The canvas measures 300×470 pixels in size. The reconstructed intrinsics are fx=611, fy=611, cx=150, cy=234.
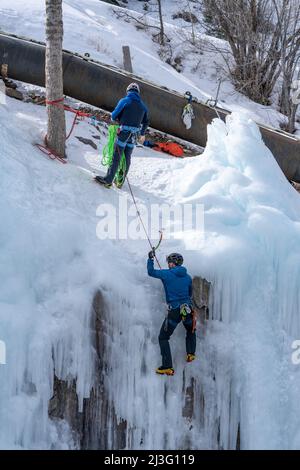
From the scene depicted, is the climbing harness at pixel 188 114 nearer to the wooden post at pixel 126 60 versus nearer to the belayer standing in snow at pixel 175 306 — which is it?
the wooden post at pixel 126 60

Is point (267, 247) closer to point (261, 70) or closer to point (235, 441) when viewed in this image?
point (235, 441)

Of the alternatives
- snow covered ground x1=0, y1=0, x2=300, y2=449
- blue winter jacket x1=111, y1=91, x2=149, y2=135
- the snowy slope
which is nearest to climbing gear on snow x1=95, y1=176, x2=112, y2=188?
snow covered ground x1=0, y1=0, x2=300, y2=449

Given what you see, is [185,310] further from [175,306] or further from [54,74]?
[54,74]

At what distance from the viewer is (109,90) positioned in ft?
34.7

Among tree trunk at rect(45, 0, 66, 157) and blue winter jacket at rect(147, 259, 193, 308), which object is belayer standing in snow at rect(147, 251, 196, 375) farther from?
tree trunk at rect(45, 0, 66, 157)

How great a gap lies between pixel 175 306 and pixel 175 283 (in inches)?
9.3

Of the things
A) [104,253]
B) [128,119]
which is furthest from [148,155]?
[104,253]

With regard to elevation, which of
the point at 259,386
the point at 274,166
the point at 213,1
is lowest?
the point at 259,386

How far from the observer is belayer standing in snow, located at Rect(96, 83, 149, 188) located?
7.69 m

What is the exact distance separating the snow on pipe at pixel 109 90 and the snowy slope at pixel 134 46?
3.17 metres

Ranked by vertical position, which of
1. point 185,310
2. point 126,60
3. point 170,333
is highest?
point 126,60

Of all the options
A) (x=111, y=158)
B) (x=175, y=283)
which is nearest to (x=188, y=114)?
(x=111, y=158)

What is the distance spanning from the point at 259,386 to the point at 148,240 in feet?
6.70
